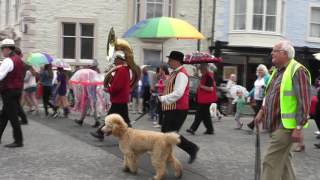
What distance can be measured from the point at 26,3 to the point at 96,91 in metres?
11.0

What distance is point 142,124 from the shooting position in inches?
595

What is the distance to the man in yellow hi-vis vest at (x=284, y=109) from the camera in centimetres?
586

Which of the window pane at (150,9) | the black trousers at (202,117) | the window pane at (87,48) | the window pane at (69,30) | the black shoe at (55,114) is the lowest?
the black shoe at (55,114)

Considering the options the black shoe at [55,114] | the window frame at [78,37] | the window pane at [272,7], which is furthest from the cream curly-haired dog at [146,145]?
the window pane at [272,7]

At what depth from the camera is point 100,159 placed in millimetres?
8820

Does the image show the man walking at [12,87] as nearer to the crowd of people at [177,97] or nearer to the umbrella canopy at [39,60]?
the crowd of people at [177,97]

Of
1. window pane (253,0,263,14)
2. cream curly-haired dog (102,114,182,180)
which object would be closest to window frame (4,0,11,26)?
window pane (253,0,263,14)

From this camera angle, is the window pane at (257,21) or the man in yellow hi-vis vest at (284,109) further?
the window pane at (257,21)

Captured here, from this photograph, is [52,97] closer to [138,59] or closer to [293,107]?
[138,59]

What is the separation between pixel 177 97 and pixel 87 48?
57.3ft

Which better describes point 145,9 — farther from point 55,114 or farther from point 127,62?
point 127,62

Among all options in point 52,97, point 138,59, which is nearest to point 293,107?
point 52,97

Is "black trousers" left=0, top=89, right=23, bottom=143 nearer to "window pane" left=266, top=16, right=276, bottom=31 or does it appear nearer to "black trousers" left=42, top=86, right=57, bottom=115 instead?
"black trousers" left=42, top=86, right=57, bottom=115

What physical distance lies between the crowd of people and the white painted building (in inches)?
211
